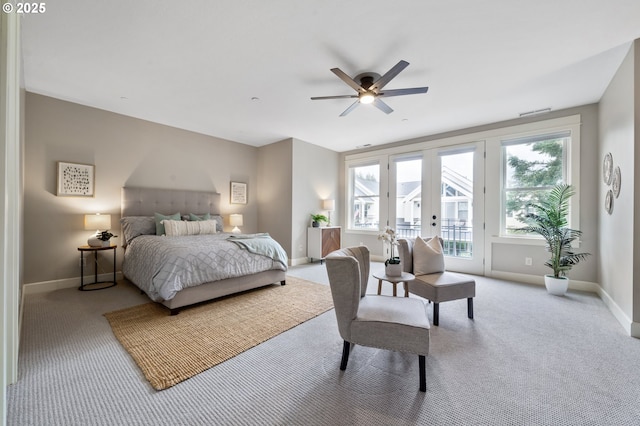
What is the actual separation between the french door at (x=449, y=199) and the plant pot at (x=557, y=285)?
1.05 meters

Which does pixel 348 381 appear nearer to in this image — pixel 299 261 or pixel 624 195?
pixel 624 195

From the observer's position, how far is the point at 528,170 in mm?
4250

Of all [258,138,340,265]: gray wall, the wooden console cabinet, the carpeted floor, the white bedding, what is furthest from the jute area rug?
[258,138,340,265]: gray wall

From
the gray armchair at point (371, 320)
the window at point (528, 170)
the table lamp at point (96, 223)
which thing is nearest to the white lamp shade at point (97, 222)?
the table lamp at point (96, 223)

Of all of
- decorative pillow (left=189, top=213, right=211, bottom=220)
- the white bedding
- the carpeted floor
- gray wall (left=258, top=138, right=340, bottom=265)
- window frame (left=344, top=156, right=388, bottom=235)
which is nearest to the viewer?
the carpeted floor

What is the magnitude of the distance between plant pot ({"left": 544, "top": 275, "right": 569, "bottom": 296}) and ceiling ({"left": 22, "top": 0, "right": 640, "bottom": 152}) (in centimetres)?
251

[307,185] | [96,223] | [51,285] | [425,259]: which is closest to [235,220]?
[307,185]

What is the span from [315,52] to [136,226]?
3.66 meters

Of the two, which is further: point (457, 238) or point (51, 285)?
point (457, 238)

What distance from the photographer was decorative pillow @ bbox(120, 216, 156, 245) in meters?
3.94

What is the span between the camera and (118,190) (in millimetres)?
4152

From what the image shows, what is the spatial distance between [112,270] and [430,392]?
15.5ft

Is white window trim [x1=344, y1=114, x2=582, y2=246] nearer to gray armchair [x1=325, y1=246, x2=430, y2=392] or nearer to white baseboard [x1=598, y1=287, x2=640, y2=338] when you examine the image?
white baseboard [x1=598, y1=287, x2=640, y2=338]

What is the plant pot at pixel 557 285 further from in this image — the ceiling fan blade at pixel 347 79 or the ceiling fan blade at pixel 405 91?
the ceiling fan blade at pixel 347 79
